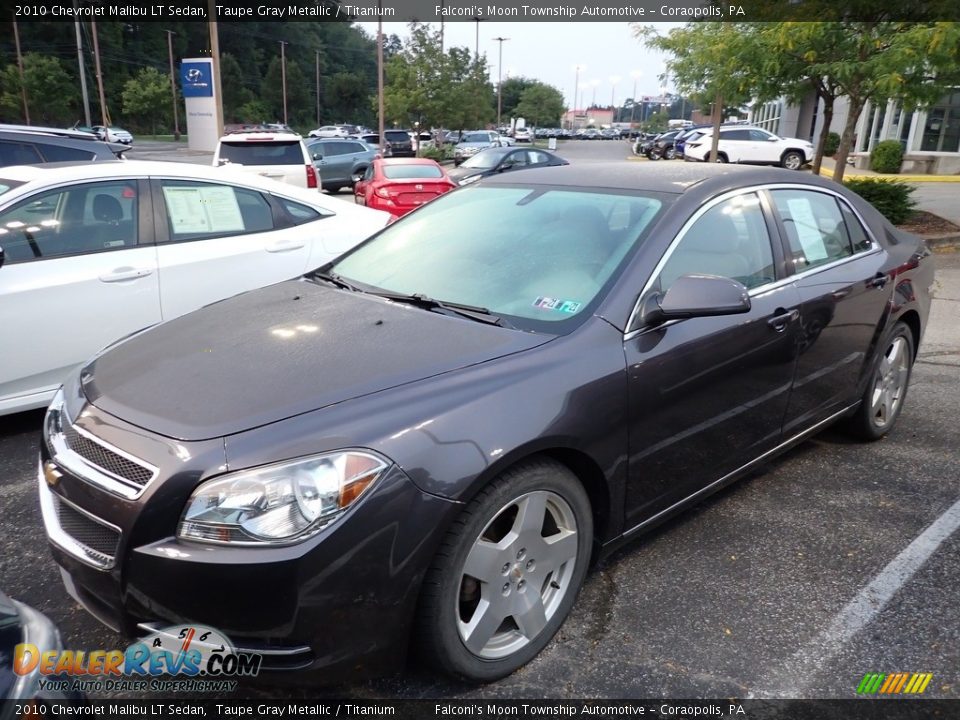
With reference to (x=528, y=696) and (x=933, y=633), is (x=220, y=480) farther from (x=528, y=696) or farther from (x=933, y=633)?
(x=933, y=633)

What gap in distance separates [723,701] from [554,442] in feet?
3.20

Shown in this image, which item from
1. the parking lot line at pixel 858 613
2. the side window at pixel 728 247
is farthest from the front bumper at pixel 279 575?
the side window at pixel 728 247

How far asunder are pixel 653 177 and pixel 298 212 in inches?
121

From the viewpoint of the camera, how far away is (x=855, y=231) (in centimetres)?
401

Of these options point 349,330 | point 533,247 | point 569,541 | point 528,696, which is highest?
point 533,247

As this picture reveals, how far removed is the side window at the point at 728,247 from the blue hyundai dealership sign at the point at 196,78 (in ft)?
158

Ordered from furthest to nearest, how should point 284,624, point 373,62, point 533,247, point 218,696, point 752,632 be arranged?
point 373,62
point 533,247
point 752,632
point 218,696
point 284,624

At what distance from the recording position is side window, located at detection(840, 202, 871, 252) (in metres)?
3.97

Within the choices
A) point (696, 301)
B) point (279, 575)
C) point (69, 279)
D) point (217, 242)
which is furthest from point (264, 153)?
point (279, 575)

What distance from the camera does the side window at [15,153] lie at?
909 centimetres

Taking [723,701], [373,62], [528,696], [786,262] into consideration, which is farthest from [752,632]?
[373,62]

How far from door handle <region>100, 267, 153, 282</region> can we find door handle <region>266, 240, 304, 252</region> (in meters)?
0.87

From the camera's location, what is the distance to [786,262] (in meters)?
3.37

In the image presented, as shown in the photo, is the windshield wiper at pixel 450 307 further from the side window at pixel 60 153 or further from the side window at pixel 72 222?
the side window at pixel 60 153
